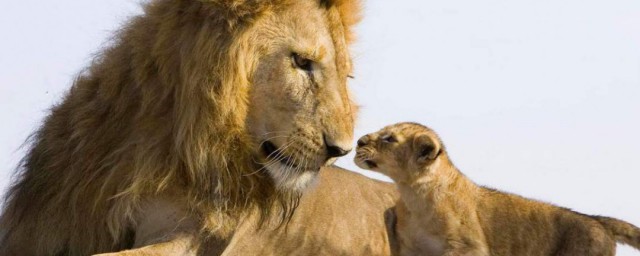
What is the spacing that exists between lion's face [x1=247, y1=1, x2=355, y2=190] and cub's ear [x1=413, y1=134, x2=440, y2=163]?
2040mm

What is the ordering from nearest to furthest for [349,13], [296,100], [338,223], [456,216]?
[296,100] → [349,13] → [338,223] → [456,216]

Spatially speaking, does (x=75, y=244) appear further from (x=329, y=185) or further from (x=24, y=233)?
(x=329, y=185)

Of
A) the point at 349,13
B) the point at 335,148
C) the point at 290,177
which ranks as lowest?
the point at 290,177

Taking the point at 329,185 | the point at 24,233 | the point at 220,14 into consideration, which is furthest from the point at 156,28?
the point at 329,185

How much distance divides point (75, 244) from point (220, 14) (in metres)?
0.99

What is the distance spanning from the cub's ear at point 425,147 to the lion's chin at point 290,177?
1.99 m

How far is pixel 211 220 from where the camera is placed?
4.47 m

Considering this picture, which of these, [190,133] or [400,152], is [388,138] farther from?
[190,133]

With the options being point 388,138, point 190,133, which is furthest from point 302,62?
point 388,138

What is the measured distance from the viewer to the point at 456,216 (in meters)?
6.52

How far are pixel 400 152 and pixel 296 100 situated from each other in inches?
87.0

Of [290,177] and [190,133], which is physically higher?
[190,133]

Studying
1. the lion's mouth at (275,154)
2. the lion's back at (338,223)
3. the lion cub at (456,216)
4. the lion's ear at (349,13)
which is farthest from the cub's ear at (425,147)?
the lion's mouth at (275,154)

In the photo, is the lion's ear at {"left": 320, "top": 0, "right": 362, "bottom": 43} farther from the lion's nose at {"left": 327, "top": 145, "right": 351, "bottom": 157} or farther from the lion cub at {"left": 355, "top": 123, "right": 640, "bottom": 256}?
the lion cub at {"left": 355, "top": 123, "right": 640, "bottom": 256}
